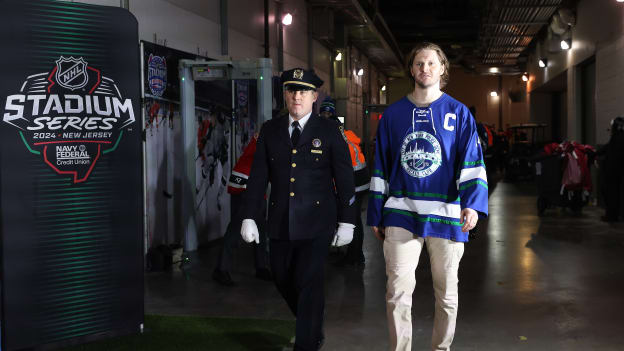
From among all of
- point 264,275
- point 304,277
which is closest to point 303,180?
point 304,277

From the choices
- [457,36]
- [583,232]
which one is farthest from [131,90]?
[457,36]

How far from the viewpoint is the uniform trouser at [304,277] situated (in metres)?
3.39

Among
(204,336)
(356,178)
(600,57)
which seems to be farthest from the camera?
(600,57)

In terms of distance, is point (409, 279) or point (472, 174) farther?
point (409, 279)

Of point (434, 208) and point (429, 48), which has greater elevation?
point (429, 48)

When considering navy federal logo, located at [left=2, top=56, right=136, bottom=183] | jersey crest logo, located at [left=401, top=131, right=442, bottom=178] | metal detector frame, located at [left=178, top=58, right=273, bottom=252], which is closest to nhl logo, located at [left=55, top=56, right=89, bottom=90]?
navy federal logo, located at [left=2, top=56, right=136, bottom=183]

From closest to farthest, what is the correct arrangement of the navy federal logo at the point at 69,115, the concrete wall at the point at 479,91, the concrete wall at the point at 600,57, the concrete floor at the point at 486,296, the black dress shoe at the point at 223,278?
1. the navy federal logo at the point at 69,115
2. the concrete floor at the point at 486,296
3. the black dress shoe at the point at 223,278
4. the concrete wall at the point at 600,57
5. the concrete wall at the point at 479,91

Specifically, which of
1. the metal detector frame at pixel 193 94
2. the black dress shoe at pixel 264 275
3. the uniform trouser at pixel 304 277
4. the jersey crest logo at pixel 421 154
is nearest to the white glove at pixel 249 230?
the uniform trouser at pixel 304 277

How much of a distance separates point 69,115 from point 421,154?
2046mm

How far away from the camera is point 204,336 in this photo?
4.14 meters

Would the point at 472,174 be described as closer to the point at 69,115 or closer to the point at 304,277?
the point at 304,277

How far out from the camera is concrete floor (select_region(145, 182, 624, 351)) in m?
4.08

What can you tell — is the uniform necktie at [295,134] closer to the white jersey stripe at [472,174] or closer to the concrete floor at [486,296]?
the white jersey stripe at [472,174]

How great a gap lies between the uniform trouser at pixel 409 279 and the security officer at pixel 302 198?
0.47m
